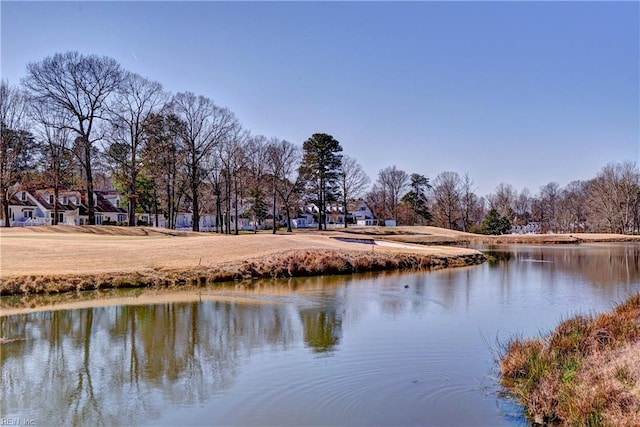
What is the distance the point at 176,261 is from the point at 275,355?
52.1 ft

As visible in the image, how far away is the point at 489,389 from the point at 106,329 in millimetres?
10296

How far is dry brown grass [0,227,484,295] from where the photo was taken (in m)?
21.8

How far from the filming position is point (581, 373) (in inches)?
315

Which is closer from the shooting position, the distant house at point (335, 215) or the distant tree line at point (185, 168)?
the distant tree line at point (185, 168)

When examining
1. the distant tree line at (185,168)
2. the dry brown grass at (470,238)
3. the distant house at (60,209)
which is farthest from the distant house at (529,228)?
the distant house at (60,209)

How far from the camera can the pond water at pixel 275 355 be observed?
8.43 meters

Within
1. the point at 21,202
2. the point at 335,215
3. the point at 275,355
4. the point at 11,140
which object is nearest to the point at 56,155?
the point at 11,140

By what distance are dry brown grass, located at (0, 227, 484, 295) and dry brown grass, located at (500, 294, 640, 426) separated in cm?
1657

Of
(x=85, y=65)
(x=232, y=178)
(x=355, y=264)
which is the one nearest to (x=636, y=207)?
(x=232, y=178)

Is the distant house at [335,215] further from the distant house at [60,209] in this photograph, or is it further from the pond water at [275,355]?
the pond water at [275,355]

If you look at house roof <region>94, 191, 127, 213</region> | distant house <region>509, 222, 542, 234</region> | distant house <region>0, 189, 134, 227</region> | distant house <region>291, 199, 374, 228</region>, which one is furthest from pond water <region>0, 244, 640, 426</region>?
distant house <region>509, 222, 542, 234</region>

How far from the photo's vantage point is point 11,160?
136 feet

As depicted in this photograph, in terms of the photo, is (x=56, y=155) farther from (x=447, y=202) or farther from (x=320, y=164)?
(x=447, y=202)

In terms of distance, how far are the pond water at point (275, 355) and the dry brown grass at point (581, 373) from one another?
47 centimetres
